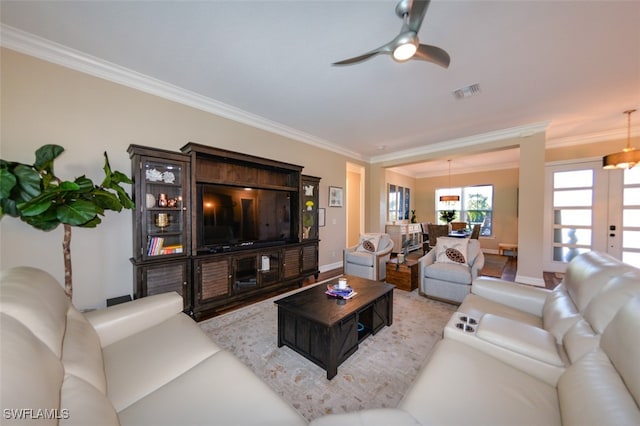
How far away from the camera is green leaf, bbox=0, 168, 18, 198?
60.5 inches

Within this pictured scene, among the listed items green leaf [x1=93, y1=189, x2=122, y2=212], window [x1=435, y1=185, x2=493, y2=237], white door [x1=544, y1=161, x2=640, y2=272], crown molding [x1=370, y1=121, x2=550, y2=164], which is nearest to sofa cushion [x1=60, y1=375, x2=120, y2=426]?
green leaf [x1=93, y1=189, x2=122, y2=212]

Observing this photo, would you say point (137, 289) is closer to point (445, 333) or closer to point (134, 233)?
point (134, 233)

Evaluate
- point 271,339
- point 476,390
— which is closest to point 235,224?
point 271,339

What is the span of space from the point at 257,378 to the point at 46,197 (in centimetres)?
194

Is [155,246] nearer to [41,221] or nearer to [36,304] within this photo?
[41,221]

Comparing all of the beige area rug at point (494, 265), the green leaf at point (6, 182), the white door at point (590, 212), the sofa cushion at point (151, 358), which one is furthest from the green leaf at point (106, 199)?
the white door at point (590, 212)

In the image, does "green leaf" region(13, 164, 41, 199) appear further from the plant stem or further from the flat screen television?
the flat screen television

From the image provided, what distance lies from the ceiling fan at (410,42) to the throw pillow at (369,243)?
120 inches

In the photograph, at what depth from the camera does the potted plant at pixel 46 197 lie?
1.58 metres

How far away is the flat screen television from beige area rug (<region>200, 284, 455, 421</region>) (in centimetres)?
101

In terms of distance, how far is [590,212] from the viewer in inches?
176

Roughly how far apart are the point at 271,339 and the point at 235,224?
5.61 ft

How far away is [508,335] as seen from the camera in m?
1.36

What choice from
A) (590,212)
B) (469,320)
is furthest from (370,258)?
(590,212)
